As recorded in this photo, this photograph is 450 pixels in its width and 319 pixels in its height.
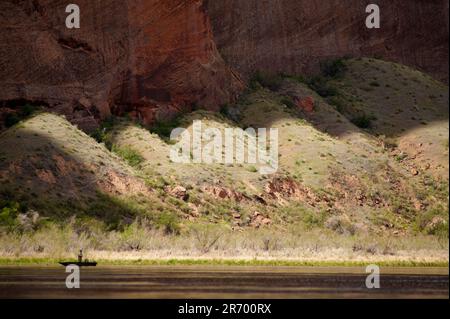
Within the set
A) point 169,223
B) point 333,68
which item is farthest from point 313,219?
point 333,68

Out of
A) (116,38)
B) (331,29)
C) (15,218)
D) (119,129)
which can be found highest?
(331,29)

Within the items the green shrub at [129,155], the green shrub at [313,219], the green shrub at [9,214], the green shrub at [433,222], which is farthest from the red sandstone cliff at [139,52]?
the green shrub at [433,222]

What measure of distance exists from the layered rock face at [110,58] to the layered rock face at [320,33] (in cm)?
1127

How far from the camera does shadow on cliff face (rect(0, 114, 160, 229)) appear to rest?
54438 mm

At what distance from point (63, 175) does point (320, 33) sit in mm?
42513

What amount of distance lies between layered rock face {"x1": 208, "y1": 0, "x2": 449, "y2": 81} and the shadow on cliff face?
1022 inches

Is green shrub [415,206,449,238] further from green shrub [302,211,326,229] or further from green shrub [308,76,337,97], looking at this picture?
green shrub [308,76,337,97]

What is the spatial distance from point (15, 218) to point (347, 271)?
18290 millimetres

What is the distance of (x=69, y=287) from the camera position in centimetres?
3206

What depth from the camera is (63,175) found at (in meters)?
57.4

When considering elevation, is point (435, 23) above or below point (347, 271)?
above

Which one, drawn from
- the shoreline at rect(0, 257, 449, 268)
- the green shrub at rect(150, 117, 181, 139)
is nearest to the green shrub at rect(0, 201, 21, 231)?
the shoreline at rect(0, 257, 449, 268)

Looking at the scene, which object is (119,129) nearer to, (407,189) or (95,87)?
(95,87)

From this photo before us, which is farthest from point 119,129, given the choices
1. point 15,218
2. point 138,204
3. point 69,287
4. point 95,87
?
point 69,287
